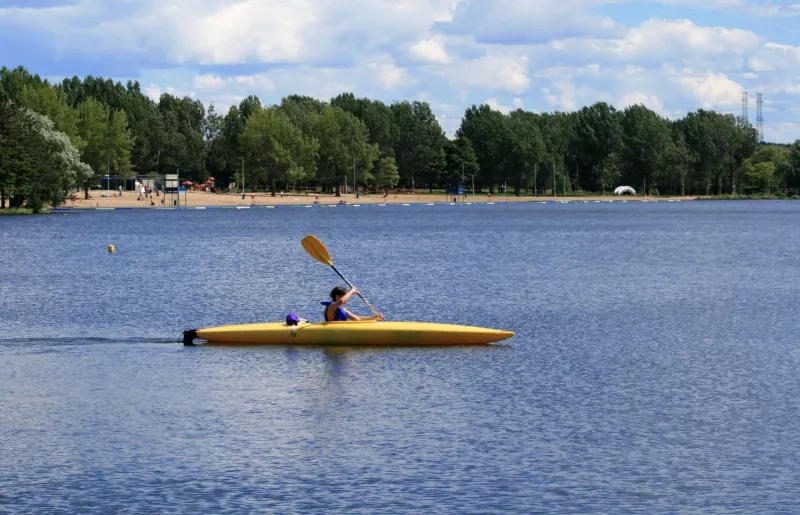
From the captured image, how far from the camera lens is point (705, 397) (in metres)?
27.7

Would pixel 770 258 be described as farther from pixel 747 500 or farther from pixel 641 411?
pixel 747 500

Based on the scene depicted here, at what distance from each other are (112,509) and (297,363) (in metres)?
13.7

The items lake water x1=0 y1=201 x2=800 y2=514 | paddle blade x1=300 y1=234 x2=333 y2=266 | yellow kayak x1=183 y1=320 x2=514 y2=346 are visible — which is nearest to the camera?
lake water x1=0 y1=201 x2=800 y2=514

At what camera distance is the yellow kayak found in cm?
3453

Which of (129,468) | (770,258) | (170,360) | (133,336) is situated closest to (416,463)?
(129,468)

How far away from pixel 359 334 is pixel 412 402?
7687mm

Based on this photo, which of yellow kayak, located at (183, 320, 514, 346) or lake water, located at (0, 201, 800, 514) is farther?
yellow kayak, located at (183, 320, 514, 346)

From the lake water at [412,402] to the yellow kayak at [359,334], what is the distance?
38 cm

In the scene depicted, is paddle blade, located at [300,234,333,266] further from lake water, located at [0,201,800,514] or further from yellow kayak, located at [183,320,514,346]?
yellow kayak, located at [183,320,514,346]

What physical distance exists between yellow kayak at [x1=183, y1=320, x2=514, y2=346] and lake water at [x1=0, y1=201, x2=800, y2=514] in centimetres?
38

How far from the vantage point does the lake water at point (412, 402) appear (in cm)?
2003

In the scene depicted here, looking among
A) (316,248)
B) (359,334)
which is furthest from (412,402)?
(316,248)

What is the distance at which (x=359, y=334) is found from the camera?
113 ft

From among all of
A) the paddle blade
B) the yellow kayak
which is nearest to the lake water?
the yellow kayak
